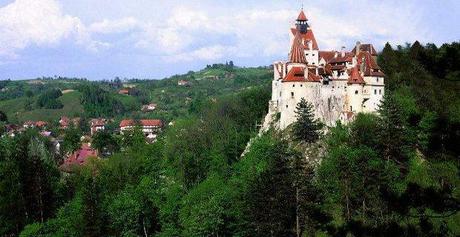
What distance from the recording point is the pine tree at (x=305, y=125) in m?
58.1

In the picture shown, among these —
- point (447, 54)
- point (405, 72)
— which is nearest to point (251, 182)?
point (405, 72)

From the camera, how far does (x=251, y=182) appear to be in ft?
167

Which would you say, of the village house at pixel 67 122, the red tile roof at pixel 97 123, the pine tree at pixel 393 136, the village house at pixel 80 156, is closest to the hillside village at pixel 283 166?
the pine tree at pixel 393 136

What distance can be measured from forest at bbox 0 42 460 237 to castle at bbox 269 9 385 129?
197cm

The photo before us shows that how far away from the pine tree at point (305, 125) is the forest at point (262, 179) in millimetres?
111

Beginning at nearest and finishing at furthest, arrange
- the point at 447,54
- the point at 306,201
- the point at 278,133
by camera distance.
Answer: the point at 447,54
the point at 306,201
the point at 278,133

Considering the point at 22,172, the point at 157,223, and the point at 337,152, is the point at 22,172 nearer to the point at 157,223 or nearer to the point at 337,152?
the point at 157,223

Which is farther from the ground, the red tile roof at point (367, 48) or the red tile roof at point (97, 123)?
the red tile roof at point (367, 48)

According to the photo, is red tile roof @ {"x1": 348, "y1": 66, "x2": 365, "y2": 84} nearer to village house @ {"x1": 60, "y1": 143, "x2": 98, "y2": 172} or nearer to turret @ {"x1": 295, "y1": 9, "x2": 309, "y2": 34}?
turret @ {"x1": 295, "y1": 9, "x2": 309, "y2": 34}

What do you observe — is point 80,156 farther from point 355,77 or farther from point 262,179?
point 262,179

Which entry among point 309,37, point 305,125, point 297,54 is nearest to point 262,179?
point 305,125

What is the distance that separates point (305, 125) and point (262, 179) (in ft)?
38.6

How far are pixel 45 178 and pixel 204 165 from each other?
19.9 metres

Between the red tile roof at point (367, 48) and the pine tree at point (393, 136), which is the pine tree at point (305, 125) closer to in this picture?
the pine tree at point (393, 136)
